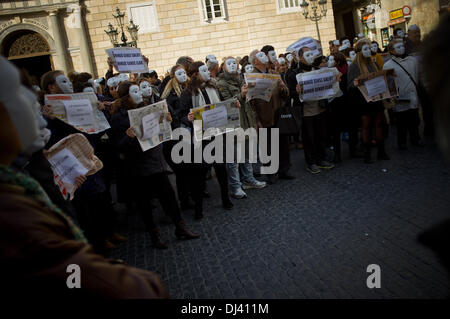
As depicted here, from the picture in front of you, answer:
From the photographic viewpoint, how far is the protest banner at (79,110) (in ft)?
13.5

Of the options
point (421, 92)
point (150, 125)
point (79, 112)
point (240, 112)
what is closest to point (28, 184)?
point (79, 112)

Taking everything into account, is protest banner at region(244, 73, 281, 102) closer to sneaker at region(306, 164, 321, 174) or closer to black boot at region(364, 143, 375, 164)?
sneaker at region(306, 164, 321, 174)

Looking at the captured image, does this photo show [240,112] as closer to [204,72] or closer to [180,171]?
[204,72]

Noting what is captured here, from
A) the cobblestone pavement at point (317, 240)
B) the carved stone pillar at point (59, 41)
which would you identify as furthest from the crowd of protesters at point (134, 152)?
the carved stone pillar at point (59, 41)

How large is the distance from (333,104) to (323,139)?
1.02 m

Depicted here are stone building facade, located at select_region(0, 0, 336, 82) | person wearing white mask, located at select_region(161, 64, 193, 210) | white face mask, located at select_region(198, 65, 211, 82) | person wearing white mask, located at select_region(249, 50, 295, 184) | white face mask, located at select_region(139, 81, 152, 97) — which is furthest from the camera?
stone building facade, located at select_region(0, 0, 336, 82)

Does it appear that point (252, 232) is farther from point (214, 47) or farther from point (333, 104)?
point (214, 47)

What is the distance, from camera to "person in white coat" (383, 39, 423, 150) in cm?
707

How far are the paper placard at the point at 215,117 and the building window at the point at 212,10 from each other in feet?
55.4

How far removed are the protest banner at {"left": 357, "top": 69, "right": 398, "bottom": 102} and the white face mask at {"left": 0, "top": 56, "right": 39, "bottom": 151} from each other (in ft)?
21.0

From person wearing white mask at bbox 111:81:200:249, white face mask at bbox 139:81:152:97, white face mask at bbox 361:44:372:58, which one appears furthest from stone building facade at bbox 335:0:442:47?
person wearing white mask at bbox 111:81:200:249

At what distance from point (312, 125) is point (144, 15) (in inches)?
646

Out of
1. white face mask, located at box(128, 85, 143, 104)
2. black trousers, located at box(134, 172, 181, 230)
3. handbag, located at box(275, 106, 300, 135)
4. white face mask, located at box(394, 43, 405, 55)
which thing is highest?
white face mask, located at box(394, 43, 405, 55)

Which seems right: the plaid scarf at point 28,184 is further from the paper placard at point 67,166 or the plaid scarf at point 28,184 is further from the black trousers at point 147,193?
the black trousers at point 147,193
